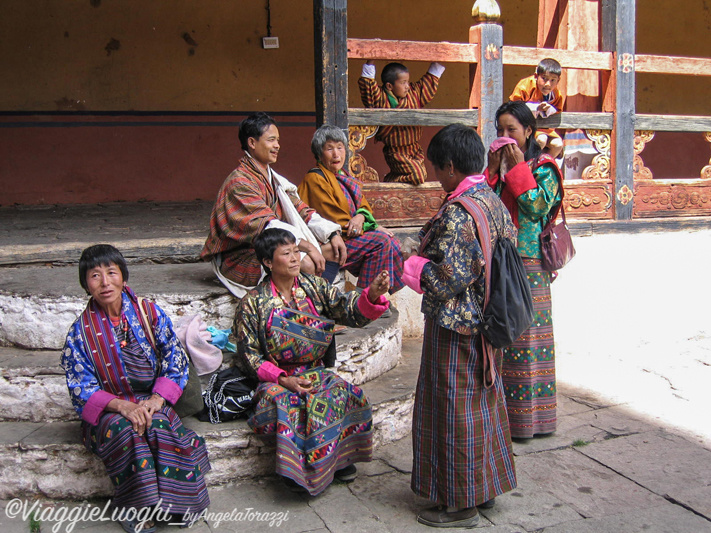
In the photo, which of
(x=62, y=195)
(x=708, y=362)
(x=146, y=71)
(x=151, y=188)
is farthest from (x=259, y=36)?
(x=708, y=362)

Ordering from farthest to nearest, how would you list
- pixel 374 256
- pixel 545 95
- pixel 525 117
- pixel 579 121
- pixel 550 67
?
pixel 579 121, pixel 545 95, pixel 550 67, pixel 374 256, pixel 525 117

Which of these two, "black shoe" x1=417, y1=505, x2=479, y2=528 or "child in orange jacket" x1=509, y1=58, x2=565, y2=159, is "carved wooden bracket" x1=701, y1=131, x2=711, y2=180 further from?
"black shoe" x1=417, y1=505, x2=479, y2=528

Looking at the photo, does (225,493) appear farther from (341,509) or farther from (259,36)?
(259,36)

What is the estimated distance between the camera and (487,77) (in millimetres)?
5754

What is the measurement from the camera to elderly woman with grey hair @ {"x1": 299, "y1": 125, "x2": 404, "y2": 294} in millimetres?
4625

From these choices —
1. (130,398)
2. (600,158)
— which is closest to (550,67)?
(600,158)

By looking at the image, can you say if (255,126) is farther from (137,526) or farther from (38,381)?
(137,526)

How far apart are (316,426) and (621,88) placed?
4.65m

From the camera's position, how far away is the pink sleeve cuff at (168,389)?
10.3ft

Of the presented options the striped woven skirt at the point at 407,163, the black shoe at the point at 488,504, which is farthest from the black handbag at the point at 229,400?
the striped woven skirt at the point at 407,163

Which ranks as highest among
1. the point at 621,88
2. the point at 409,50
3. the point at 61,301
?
the point at 409,50

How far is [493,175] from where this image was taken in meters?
3.92

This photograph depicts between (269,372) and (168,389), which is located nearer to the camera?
(168,389)

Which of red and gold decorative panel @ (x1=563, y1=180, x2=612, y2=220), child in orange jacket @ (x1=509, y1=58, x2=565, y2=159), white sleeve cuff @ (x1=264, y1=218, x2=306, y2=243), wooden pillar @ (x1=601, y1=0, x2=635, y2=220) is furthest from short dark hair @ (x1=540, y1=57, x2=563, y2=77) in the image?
white sleeve cuff @ (x1=264, y1=218, x2=306, y2=243)
